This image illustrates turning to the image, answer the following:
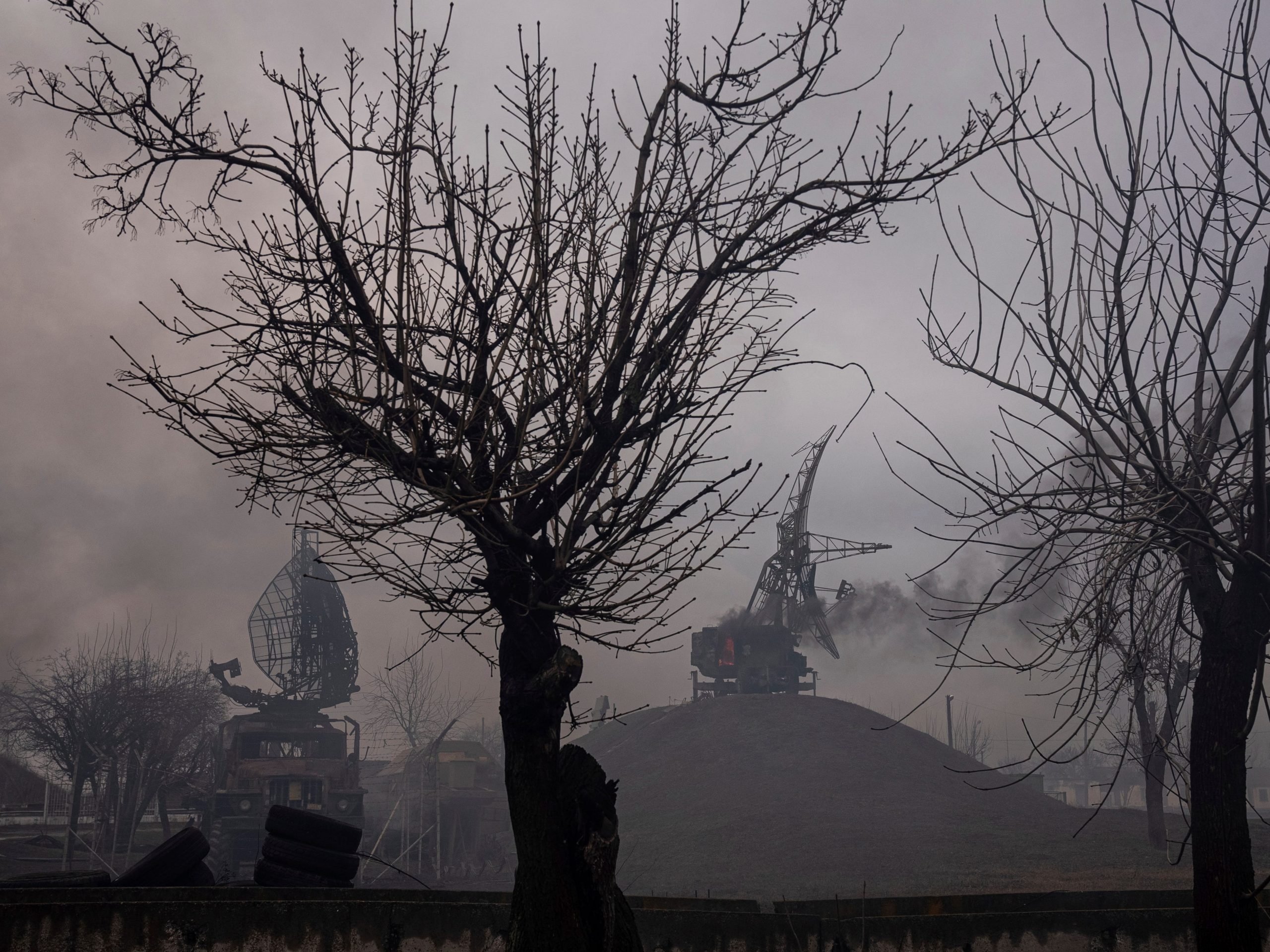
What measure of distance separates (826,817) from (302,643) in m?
25.9

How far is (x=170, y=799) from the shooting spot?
1925 inches

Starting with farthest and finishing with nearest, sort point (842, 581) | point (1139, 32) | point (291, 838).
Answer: point (842, 581) → point (291, 838) → point (1139, 32)

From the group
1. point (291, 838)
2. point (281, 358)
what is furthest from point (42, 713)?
point (281, 358)

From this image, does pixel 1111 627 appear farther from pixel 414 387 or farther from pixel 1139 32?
pixel 414 387

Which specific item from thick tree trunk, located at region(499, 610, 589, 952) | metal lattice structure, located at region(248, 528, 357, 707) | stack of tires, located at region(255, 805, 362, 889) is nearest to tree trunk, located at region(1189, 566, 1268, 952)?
thick tree trunk, located at region(499, 610, 589, 952)

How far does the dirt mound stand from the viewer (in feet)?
94.2

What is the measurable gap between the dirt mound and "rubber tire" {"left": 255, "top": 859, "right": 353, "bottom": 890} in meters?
10.5

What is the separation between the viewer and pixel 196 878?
9328 millimetres

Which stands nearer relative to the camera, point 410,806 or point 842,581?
point 410,806

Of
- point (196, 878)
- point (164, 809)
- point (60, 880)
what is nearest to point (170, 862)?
point (196, 878)

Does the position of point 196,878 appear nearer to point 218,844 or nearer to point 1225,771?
point 1225,771

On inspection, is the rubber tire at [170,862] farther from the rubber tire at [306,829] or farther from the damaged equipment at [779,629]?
the damaged equipment at [779,629]

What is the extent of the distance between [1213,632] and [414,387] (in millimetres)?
5118

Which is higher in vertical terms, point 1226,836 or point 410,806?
point 1226,836
